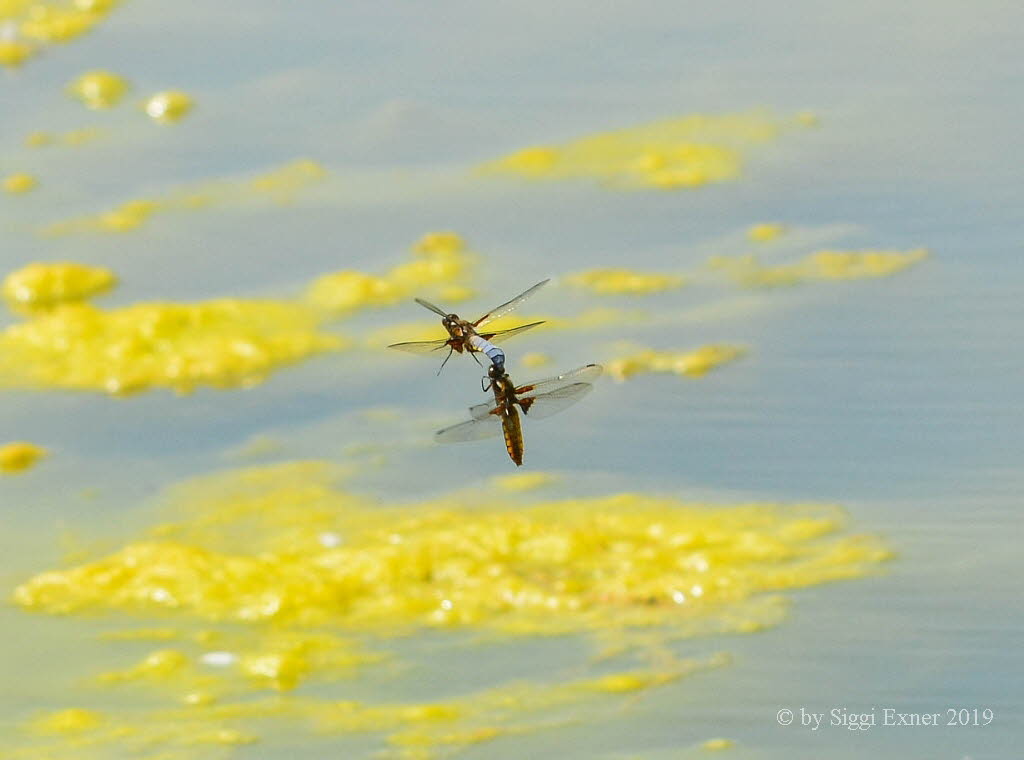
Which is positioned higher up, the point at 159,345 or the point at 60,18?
the point at 60,18

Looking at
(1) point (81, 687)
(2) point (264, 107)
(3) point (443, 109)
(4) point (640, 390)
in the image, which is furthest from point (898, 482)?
(2) point (264, 107)

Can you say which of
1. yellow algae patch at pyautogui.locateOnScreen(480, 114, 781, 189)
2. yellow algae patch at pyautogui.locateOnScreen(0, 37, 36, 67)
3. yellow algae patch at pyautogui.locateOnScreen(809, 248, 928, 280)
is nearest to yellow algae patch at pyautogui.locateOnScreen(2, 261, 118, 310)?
yellow algae patch at pyautogui.locateOnScreen(480, 114, 781, 189)

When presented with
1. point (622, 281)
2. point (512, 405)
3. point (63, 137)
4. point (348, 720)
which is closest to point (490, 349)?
point (512, 405)

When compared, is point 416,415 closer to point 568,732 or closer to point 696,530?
point 696,530

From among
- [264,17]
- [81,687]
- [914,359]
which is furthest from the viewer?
[264,17]

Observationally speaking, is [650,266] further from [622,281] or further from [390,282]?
[390,282]

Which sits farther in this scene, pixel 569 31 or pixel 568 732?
pixel 569 31

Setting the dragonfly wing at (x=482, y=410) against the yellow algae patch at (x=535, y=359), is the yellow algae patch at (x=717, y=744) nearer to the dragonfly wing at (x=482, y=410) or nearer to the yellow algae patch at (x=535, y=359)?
the dragonfly wing at (x=482, y=410)
